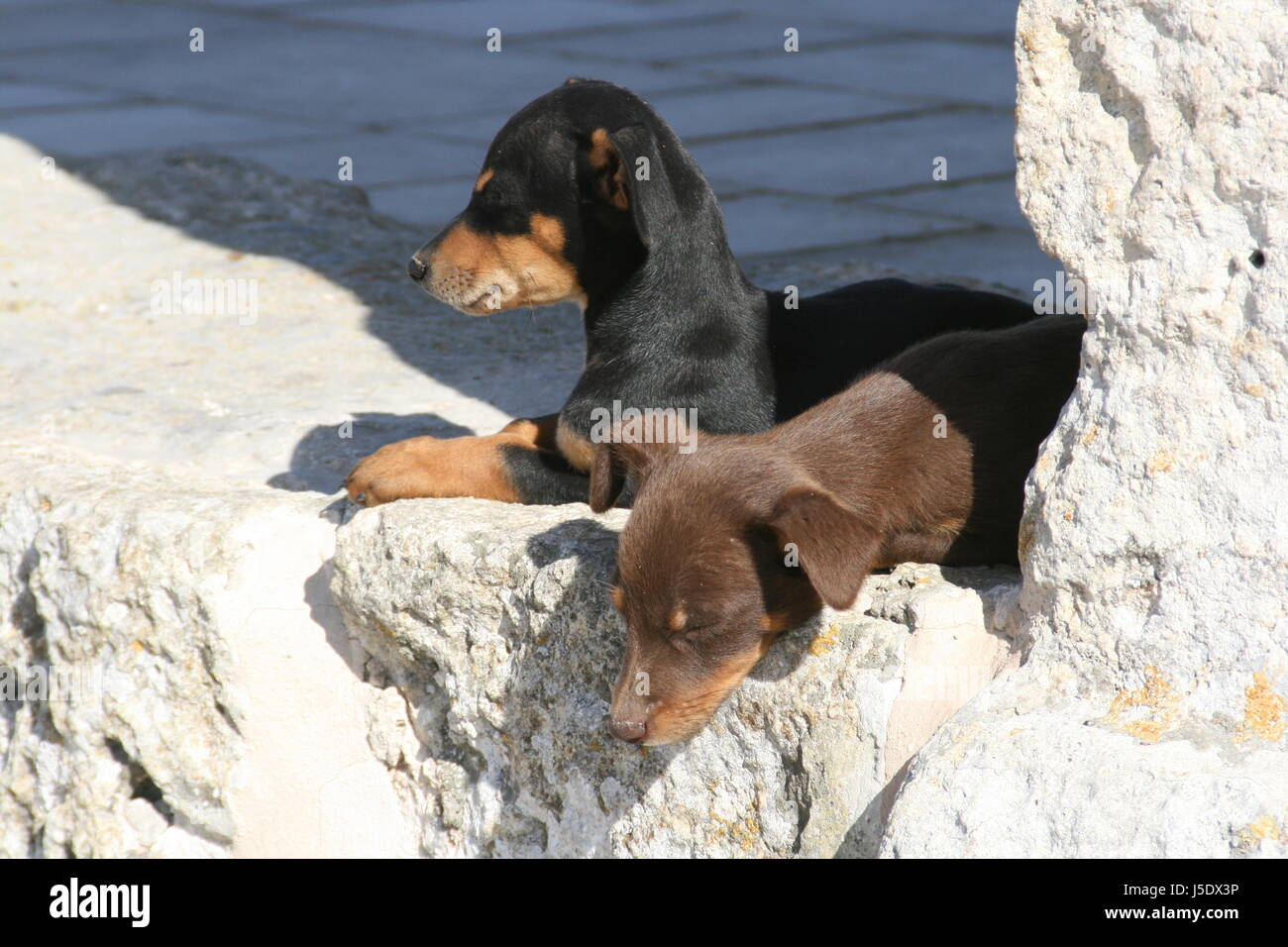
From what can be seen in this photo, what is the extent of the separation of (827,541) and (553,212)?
6.65 feet

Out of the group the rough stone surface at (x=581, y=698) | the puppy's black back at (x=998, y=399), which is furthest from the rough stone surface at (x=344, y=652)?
the puppy's black back at (x=998, y=399)

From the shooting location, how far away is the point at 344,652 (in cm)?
463

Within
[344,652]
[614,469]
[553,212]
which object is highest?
[553,212]

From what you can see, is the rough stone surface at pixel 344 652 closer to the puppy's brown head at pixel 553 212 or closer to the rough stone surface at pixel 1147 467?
the rough stone surface at pixel 1147 467

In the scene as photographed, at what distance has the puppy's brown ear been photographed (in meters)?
3.27

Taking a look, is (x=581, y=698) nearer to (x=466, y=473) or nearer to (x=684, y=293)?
(x=466, y=473)

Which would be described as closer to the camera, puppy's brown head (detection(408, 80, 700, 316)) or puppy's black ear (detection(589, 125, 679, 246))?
puppy's black ear (detection(589, 125, 679, 246))

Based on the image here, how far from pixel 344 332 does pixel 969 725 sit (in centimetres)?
414

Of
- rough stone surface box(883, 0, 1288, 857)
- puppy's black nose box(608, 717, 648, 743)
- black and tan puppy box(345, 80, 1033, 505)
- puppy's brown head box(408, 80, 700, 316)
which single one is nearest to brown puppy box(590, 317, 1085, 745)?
puppy's black nose box(608, 717, 648, 743)

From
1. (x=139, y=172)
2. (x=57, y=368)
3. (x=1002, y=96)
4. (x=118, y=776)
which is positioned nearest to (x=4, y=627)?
(x=118, y=776)

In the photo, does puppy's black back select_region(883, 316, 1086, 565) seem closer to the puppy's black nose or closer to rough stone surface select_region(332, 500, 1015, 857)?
rough stone surface select_region(332, 500, 1015, 857)

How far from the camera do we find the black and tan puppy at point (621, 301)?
471cm

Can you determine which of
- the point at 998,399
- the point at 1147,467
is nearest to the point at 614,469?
the point at 998,399

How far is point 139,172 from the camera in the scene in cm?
880
